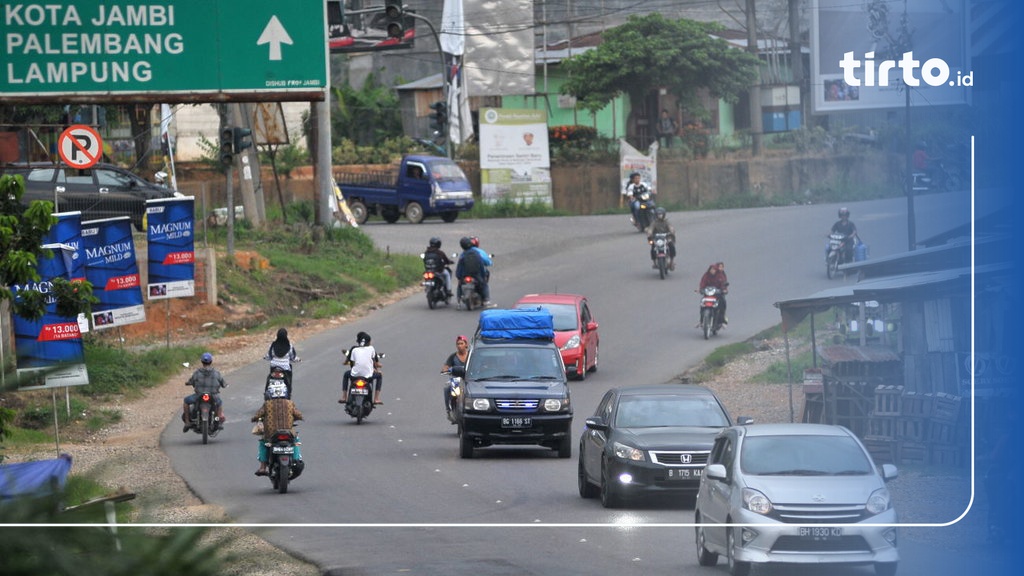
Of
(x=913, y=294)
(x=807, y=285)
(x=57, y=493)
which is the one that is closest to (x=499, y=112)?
(x=807, y=285)

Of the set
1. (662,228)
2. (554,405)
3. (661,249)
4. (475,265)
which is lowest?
(554,405)

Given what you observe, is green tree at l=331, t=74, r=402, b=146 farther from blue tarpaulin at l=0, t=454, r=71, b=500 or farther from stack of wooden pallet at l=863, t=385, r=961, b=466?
blue tarpaulin at l=0, t=454, r=71, b=500

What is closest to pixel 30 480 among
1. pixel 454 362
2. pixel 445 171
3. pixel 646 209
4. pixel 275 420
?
pixel 275 420

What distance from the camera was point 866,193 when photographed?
17.0 m

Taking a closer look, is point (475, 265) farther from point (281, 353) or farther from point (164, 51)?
point (164, 51)

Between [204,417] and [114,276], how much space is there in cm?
396

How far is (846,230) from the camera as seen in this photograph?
822 inches

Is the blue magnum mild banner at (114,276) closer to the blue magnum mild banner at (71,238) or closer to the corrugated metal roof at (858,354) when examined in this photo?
the blue magnum mild banner at (71,238)

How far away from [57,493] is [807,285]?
1014 inches

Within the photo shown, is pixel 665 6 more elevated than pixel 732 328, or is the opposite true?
pixel 665 6

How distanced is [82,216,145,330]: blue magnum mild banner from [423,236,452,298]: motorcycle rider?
7.61m

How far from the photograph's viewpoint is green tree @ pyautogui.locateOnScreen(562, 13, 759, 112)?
2752 centimetres

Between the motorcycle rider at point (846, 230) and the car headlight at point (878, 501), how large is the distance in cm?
1118

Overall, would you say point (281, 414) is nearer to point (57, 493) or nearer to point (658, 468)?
point (658, 468)
